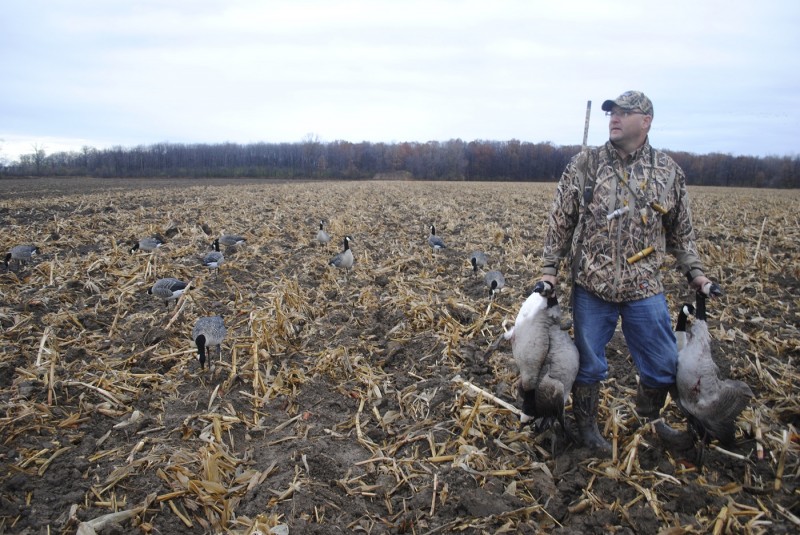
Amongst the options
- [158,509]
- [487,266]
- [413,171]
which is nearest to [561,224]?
[158,509]

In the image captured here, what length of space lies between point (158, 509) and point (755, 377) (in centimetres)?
585

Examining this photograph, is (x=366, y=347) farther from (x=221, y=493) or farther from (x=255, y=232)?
(x=255, y=232)

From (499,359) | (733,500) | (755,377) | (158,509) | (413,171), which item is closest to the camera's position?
(733,500)

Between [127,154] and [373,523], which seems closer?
[373,523]

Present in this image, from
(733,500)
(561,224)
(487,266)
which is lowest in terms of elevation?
(733,500)

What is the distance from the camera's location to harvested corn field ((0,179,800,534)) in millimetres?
3500

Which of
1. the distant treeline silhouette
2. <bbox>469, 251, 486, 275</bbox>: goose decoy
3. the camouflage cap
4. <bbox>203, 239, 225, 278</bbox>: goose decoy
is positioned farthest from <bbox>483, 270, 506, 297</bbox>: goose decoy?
the distant treeline silhouette

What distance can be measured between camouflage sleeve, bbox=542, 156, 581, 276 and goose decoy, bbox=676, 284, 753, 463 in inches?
40.4

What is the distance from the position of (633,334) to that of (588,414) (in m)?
0.77

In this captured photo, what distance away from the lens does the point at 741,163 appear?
7556 centimetres

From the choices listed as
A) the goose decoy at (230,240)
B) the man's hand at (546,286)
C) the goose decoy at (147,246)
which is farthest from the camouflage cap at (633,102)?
the goose decoy at (147,246)

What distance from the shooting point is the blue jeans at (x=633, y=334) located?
3592 mm

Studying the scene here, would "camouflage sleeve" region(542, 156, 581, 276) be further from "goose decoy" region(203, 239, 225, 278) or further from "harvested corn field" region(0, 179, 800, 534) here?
"goose decoy" region(203, 239, 225, 278)

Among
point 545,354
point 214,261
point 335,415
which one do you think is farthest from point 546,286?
point 214,261
